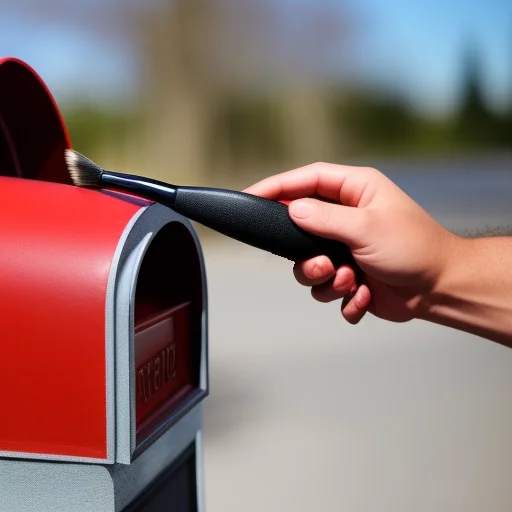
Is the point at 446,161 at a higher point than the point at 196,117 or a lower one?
lower

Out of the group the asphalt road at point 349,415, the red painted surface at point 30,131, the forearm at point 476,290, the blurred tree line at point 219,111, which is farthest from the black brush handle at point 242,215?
the blurred tree line at point 219,111

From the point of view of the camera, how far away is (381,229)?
142 centimetres

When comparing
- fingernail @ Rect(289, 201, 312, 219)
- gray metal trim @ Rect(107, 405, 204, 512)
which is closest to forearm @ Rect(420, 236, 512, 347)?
fingernail @ Rect(289, 201, 312, 219)

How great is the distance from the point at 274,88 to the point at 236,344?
816 cm

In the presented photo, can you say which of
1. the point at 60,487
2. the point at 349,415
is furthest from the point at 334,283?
the point at 349,415

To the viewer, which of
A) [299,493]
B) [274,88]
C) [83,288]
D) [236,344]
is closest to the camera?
[83,288]

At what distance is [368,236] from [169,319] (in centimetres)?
34

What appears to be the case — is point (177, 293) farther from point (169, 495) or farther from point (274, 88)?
point (274, 88)

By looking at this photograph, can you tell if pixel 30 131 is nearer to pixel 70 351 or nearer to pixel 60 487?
pixel 70 351

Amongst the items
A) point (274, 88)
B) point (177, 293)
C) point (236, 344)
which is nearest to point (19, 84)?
point (177, 293)

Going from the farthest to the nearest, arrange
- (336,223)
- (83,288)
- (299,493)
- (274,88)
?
(274,88) → (299,493) → (336,223) → (83,288)

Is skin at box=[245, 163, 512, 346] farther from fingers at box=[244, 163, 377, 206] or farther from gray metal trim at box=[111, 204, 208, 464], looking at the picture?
gray metal trim at box=[111, 204, 208, 464]

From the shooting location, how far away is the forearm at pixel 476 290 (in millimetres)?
1597

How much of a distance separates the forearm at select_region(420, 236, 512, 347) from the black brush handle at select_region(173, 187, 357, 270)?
40cm
